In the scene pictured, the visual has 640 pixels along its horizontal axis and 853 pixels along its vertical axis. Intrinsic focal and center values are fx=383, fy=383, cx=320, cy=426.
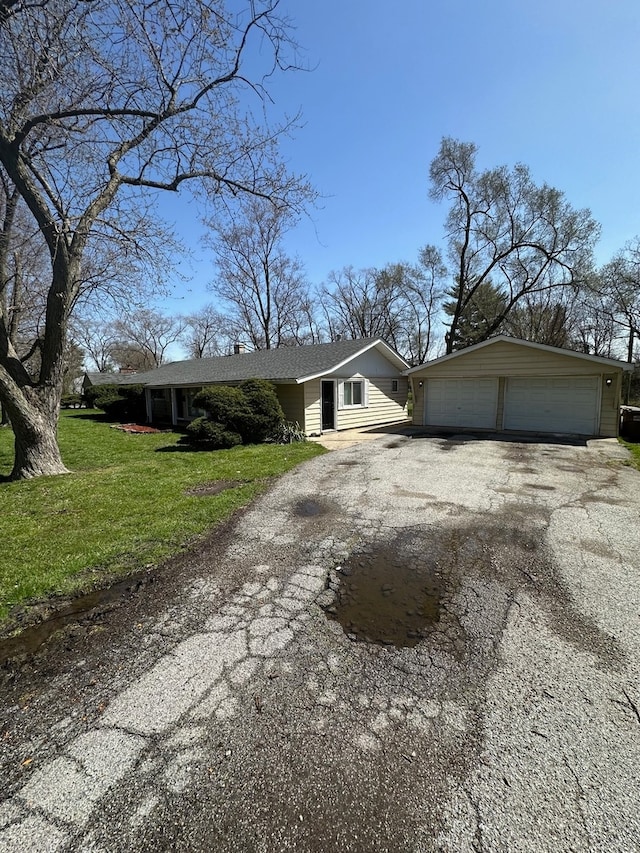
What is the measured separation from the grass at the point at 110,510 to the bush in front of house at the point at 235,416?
55 centimetres

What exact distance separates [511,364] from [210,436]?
10.1 metres

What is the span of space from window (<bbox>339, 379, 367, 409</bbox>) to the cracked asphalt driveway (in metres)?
11.0

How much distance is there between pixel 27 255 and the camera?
33.8ft

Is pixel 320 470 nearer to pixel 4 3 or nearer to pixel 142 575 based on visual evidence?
pixel 142 575

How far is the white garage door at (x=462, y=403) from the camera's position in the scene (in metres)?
13.7

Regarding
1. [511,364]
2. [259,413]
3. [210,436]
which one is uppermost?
[511,364]

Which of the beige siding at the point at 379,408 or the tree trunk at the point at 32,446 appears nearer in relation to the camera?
the tree trunk at the point at 32,446

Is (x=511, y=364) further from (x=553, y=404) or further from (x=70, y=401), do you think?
(x=70, y=401)

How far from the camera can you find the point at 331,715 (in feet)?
7.16

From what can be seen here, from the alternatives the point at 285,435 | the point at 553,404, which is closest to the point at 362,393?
the point at 285,435

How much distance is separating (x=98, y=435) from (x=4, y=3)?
39.5 feet

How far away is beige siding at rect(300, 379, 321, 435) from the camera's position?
13.4 m

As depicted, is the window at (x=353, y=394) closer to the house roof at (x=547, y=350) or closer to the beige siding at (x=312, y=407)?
the beige siding at (x=312, y=407)

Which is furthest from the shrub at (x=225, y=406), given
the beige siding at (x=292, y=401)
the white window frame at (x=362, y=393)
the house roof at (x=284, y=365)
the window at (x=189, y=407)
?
the window at (x=189, y=407)
